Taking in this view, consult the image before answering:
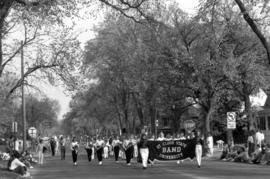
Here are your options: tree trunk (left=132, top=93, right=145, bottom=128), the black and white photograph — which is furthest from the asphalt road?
tree trunk (left=132, top=93, right=145, bottom=128)

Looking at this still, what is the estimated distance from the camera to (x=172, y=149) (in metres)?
31.8

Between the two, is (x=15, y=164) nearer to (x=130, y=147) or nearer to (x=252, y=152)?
(x=130, y=147)

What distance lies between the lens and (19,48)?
37000mm

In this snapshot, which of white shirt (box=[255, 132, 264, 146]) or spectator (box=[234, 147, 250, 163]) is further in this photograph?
white shirt (box=[255, 132, 264, 146])

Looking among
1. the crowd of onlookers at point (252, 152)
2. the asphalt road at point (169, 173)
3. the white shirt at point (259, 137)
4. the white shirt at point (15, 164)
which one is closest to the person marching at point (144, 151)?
the asphalt road at point (169, 173)

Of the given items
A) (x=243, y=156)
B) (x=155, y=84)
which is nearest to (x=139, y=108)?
(x=155, y=84)

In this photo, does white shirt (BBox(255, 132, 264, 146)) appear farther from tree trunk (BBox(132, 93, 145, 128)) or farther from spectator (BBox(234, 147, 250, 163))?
tree trunk (BBox(132, 93, 145, 128))

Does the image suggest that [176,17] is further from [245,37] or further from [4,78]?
[4,78]

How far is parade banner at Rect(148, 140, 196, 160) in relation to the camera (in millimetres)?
31625

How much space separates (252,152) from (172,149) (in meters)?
5.44

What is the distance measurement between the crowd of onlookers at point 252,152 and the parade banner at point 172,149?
354cm

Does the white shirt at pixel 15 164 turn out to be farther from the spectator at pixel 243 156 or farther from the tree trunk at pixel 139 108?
the tree trunk at pixel 139 108

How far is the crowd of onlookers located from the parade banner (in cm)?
354

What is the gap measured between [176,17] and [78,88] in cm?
1628
